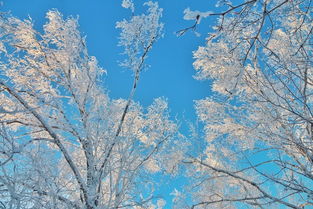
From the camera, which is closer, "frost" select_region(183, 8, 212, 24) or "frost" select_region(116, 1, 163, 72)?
"frost" select_region(183, 8, 212, 24)

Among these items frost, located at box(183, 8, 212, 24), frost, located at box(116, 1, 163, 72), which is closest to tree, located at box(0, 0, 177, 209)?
frost, located at box(116, 1, 163, 72)

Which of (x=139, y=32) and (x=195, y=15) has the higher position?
(x=139, y=32)

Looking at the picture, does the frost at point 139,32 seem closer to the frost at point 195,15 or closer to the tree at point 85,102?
the tree at point 85,102

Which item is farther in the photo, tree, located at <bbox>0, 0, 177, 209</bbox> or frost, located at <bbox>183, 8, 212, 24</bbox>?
tree, located at <bbox>0, 0, 177, 209</bbox>

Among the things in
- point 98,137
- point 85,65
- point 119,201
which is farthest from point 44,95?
point 119,201

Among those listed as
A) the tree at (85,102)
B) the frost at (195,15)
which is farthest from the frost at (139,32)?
the frost at (195,15)

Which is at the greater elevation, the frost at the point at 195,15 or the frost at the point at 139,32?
the frost at the point at 139,32

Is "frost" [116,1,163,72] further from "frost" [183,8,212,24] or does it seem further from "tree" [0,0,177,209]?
"frost" [183,8,212,24]

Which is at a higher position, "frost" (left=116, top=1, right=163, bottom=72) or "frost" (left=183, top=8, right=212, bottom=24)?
"frost" (left=116, top=1, right=163, bottom=72)

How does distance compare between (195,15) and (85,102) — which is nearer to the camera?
(195,15)

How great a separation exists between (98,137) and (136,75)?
6.53ft

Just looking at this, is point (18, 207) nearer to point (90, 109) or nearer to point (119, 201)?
point (119, 201)

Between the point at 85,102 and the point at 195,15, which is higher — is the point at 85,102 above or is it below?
above

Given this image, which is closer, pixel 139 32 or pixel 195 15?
pixel 195 15
